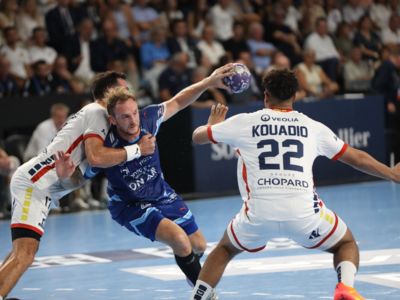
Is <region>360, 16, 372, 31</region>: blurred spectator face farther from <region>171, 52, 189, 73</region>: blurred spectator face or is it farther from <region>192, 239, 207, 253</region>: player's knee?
<region>192, 239, 207, 253</region>: player's knee

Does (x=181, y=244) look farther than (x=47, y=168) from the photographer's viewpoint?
No

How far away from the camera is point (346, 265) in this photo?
22.4 ft

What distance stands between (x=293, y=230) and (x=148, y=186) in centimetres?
159

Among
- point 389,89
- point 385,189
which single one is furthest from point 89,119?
point 389,89

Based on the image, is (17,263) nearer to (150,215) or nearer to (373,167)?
(150,215)

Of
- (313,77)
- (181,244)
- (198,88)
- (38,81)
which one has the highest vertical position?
(198,88)

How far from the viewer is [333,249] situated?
703 cm

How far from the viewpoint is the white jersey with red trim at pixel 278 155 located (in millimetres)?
6820

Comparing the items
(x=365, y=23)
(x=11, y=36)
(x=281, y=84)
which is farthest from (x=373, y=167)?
(x=365, y=23)

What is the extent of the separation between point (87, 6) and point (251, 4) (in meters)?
3.90

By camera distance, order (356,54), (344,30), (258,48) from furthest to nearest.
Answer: (344,30)
(356,54)
(258,48)

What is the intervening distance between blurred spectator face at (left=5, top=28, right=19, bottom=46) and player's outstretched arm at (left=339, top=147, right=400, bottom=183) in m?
9.99

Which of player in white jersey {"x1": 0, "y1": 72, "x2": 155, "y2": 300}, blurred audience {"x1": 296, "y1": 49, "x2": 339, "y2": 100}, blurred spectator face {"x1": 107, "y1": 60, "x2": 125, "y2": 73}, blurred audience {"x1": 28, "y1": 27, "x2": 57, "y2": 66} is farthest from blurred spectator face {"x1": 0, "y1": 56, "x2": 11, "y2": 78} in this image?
player in white jersey {"x1": 0, "y1": 72, "x2": 155, "y2": 300}

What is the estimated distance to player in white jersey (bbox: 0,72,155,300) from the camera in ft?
25.1
